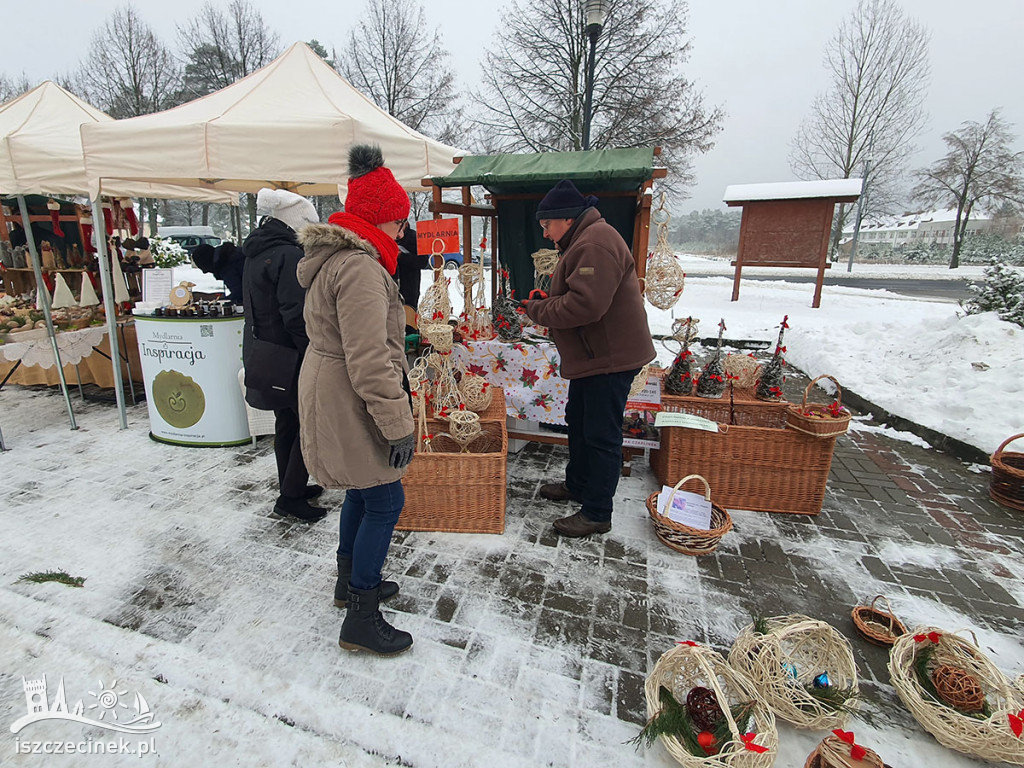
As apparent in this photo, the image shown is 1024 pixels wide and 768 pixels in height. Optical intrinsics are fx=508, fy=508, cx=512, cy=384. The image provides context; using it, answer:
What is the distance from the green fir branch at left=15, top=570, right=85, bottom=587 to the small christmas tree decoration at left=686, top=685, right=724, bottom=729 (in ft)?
9.79

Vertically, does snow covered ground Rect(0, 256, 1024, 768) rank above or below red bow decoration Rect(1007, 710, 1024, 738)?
below

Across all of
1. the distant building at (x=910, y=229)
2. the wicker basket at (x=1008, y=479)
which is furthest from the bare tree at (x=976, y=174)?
the wicker basket at (x=1008, y=479)

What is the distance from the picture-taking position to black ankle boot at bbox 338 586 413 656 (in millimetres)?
2158

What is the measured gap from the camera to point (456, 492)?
3.09 metres

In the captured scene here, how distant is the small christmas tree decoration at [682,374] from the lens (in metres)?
3.74

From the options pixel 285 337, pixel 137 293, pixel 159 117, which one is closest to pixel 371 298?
pixel 285 337

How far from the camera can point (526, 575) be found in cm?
275

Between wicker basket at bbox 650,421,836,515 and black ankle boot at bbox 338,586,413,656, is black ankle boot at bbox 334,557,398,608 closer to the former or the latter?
black ankle boot at bbox 338,586,413,656

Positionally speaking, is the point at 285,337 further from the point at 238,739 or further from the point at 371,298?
the point at 238,739

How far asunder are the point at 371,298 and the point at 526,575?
5.71 ft

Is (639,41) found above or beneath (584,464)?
above

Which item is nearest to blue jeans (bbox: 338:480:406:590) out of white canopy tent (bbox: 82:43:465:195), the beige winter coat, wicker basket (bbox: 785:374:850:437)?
the beige winter coat

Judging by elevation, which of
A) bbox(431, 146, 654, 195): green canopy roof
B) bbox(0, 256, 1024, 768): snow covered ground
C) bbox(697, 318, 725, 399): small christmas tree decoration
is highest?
bbox(431, 146, 654, 195): green canopy roof

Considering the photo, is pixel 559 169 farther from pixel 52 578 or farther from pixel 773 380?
pixel 52 578
